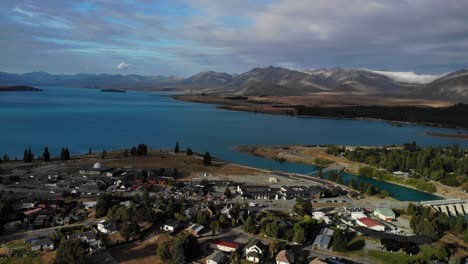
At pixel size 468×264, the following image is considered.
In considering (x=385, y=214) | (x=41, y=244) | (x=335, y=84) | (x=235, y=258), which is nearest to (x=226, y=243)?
(x=235, y=258)

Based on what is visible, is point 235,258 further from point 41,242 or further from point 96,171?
point 96,171

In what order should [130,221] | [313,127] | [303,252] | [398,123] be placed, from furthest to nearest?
[398,123] → [313,127] → [130,221] → [303,252]

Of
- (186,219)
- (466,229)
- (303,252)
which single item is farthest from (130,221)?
(466,229)

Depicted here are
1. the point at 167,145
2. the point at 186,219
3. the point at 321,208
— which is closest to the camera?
the point at 186,219

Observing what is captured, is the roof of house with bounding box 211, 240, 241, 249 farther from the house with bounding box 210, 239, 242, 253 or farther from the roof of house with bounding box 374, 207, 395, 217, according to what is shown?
the roof of house with bounding box 374, 207, 395, 217

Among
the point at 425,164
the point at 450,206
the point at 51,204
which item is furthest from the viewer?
the point at 425,164

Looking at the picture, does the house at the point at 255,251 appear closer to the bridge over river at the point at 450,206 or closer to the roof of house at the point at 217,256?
the roof of house at the point at 217,256

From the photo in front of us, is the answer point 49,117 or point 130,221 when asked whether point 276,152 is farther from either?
point 49,117
